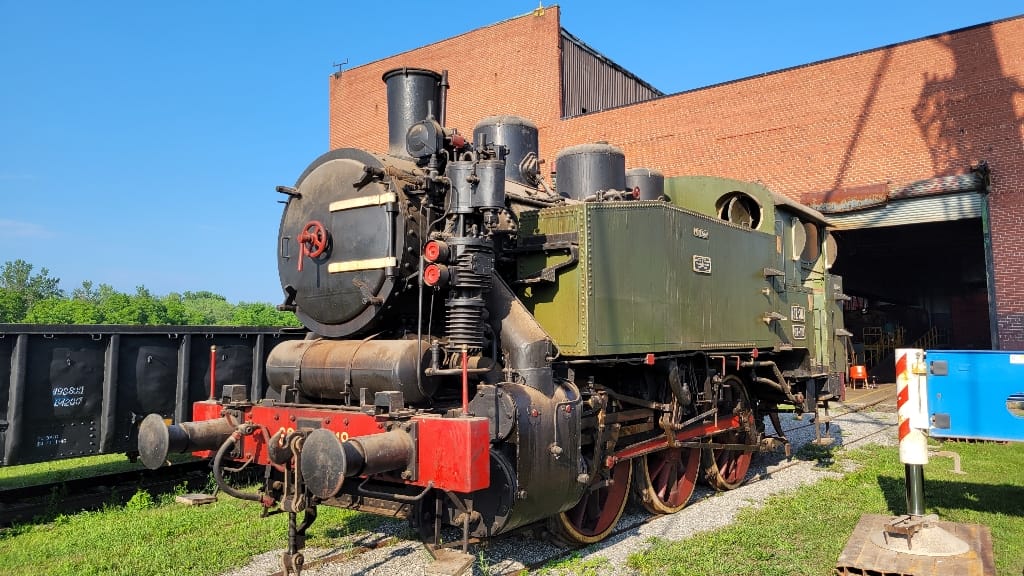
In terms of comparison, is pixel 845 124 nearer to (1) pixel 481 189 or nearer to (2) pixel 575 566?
(1) pixel 481 189

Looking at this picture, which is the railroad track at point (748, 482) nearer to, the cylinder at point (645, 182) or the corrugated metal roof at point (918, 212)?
the cylinder at point (645, 182)

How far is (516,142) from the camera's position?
627cm

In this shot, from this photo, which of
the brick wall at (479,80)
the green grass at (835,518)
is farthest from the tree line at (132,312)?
the green grass at (835,518)

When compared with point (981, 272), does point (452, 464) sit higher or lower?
lower

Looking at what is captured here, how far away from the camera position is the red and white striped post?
4984 mm

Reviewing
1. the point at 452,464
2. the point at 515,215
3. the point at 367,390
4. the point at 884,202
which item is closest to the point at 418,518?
the point at 452,464

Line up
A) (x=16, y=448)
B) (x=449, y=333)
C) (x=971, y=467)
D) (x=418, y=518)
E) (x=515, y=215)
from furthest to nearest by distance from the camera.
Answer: (x=971, y=467)
(x=16, y=448)
(x=515, y=215)
(x=449, y=333)
(x=418, y=518)

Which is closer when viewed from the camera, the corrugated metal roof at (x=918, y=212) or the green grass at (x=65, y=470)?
the green grass at (x=65, y=470)

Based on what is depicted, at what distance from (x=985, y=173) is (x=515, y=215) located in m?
12.5

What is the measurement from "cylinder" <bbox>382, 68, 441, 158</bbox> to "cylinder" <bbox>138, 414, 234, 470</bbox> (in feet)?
7.90

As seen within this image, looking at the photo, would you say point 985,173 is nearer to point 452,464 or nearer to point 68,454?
point 452,464

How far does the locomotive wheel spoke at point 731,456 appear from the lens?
731cm

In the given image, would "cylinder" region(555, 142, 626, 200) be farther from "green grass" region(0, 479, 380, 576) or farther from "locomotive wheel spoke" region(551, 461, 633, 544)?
"green grass" region(0, 479, 380, 576)

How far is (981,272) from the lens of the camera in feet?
92.2
